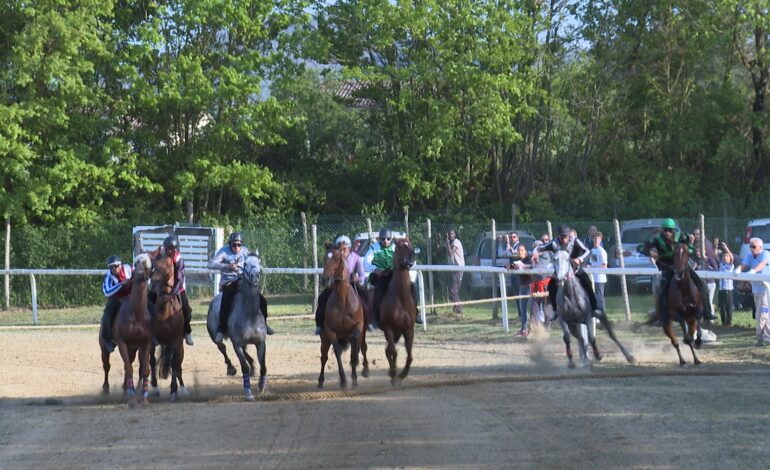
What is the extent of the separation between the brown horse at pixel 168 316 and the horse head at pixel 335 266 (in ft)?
6.60

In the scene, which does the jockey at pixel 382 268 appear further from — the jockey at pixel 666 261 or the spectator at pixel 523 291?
the spectator at pixel 523 291

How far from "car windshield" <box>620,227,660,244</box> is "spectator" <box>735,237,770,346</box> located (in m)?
9.58

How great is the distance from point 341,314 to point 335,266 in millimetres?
704

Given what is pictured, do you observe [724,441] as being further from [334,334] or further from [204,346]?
[204,346]

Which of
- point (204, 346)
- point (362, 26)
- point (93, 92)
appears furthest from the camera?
point (362, 26)

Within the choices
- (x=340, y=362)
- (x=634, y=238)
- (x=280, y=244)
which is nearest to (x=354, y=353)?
(x=340, y=362)

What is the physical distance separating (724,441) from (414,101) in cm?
2686

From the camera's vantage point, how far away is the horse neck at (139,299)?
48.3 ft

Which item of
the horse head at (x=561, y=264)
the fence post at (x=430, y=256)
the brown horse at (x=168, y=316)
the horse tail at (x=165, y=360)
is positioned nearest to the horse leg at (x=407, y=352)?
the horse head at (x=561, y=264)

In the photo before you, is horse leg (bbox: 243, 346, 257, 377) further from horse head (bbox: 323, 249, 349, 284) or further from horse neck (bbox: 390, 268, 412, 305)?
horse neck (bbox: 390, 268, 412, 305)

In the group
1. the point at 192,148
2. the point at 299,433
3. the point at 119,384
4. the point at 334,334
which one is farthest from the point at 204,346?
the point at 192,148

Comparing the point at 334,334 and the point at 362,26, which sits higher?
the point at 362,26

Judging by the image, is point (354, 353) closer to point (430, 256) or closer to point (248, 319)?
point (248, 319)

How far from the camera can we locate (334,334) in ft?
52.3
